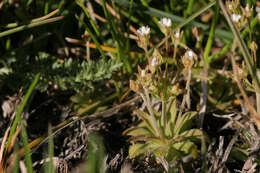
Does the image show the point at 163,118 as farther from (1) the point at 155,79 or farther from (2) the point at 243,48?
(2) the point at 243,48

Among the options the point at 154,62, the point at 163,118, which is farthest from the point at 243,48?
the point at 163,118

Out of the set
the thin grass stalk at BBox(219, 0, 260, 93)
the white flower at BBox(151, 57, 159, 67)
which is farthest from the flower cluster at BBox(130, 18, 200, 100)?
the thin grass stalk at BBox(219, 0, 260, 93)

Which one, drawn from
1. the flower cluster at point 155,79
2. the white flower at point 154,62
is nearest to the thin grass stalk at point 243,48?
the flower cluster at point 155,79

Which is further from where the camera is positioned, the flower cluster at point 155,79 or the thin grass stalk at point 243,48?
the flower cluster at point 155,79

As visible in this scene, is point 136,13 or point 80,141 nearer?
point 80,141

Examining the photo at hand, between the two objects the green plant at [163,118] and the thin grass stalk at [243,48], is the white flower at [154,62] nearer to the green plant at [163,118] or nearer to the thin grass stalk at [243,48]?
the green plant at [163,118]

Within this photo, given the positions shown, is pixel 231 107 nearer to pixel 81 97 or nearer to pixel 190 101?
pixel 190 101

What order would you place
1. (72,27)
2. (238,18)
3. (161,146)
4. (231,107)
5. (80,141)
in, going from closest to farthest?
(238,18), (161,146), (80,141), (231,107), (72,27)

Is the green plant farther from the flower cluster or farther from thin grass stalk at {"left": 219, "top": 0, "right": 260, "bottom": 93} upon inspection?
thin grass stalk at {"left": 219, "top": 0, "right": 260, "bottom": 93}

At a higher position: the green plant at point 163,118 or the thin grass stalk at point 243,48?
the thin grass stalk at point 243,48

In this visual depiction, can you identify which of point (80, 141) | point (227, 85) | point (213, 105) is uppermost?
point (227, 85)

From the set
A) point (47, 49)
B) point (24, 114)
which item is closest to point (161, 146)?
point (24, 114)
